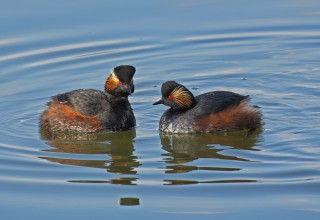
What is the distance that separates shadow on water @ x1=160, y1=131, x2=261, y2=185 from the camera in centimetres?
1105

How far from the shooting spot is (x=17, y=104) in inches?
543

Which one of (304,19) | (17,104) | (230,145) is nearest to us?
(230,145)

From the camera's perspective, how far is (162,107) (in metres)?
14.1

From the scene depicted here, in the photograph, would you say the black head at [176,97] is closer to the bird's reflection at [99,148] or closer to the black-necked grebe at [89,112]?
the black-necked grebe at [89,112]

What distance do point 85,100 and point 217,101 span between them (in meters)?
1.89

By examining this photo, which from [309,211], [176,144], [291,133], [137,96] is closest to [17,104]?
[137,96]

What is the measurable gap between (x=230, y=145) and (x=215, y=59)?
3.80 metres

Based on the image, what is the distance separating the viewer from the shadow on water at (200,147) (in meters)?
11.0

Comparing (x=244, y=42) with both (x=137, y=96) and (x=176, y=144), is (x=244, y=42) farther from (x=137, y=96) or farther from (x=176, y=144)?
(x=176, y=144)

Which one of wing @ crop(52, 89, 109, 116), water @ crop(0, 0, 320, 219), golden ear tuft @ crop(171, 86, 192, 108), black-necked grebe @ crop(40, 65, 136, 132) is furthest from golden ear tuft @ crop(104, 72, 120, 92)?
golden ear tuft @ crop(171, 86, 192, 108)

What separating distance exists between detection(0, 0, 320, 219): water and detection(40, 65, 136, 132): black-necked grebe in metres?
0.18

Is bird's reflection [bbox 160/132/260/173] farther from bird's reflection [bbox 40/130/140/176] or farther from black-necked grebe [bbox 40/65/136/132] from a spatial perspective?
black-necked grebe [bbox 40/65/136/132]

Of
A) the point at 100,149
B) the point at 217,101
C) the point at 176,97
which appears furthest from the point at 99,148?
the point at 217,101

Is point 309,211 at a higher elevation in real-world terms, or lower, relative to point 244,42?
lower
